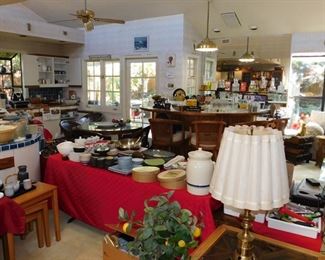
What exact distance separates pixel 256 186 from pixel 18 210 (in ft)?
5.99

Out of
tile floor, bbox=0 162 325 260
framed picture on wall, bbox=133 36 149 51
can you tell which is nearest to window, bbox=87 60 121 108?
framed picture on wall, bbox=133 36 149 51

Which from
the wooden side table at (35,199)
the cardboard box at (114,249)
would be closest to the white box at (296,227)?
the cardboard box at (114,249)

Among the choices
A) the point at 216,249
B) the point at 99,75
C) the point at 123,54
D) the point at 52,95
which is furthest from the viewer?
the point at 52,95

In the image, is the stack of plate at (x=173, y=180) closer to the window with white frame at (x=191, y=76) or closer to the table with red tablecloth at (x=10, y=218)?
the table with red tablecloth at (x=10, y=218)

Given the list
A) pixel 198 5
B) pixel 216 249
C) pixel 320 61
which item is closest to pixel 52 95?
pixel 198 5

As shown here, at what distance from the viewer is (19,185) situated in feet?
8.33

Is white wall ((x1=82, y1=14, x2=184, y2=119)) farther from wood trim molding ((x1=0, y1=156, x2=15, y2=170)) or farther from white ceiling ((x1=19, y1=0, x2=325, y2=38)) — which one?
wood trim molding ((x1=0, y1=156, x2=15, y2=170))

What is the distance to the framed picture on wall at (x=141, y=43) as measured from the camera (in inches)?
260

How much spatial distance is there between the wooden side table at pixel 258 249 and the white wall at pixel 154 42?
4890mm

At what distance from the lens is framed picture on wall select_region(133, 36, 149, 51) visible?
260 inches

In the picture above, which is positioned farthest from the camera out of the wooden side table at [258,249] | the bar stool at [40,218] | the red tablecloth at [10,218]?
the bar stool at [40,218]

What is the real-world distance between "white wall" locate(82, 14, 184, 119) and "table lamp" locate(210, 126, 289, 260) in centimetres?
513

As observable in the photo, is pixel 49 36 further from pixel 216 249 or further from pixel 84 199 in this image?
pixel 216 249

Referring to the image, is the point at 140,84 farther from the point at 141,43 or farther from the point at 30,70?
the point at 30,70
